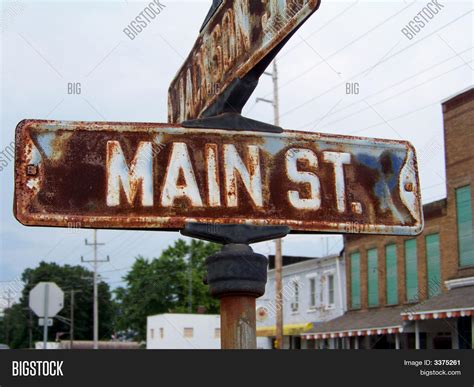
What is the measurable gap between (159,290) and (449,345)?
132 feet

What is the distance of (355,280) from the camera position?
1217 inches

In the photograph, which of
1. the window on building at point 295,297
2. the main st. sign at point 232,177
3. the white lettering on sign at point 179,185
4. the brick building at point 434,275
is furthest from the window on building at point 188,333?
the white lettering on sign at point 179,185

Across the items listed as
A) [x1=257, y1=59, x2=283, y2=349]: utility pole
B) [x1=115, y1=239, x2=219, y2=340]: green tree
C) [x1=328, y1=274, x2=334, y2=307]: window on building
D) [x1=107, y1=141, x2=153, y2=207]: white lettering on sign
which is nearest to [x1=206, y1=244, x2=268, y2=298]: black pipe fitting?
[x1=107, y1=141, x2=153, y2=207]: white lettering on sign

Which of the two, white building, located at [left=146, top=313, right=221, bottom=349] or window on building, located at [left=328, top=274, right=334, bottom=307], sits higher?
window on building, located at [left=328, top=274, right=334, bottom=307]

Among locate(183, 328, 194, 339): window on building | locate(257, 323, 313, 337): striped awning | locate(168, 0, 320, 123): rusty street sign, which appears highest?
locate(168, 0, 320, 123): rusty street sign

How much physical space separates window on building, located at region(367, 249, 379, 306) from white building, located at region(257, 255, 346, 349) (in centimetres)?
245

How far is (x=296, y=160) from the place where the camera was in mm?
2902

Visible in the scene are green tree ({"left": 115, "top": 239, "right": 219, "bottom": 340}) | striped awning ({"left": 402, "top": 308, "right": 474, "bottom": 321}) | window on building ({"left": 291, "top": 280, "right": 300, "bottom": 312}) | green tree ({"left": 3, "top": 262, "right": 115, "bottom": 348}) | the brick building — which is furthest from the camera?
green tree ({"left": 3, "top": 262, "right": 115, "bottom": 348})

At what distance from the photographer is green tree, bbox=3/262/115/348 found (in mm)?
77688

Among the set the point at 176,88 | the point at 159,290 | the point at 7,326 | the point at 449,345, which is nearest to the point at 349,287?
the point at 449,345

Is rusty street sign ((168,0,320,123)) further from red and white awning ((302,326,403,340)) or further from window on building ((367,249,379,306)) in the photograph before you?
window on building ((367,249,379,306))

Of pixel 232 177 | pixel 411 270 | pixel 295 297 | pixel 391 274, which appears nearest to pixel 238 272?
pixel 232 177

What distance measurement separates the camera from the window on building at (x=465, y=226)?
23.5 m

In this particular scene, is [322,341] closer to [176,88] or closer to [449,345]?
[449,345]
